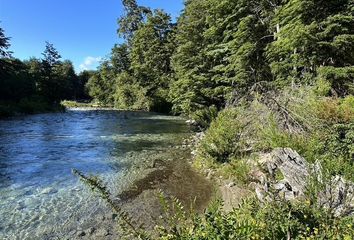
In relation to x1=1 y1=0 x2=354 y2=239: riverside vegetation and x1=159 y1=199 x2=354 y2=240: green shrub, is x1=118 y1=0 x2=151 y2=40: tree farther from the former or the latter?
x1=159 y1=199 x2=354 y2=240: green shrub

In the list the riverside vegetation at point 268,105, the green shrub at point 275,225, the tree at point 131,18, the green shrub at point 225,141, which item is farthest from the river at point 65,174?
the tree at point 131,18

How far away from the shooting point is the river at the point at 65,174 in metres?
7.12

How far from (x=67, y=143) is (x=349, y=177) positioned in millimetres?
13961

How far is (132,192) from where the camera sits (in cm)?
921

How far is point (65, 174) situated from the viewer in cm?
1092

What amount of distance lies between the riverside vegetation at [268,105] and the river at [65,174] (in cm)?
92

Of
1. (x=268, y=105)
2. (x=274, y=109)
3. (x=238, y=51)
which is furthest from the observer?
(x=238, y=51)

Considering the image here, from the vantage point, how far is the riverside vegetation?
413 centimetres

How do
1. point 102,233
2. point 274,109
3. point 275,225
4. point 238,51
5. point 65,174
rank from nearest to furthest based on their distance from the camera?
point 275,225 → point 102,233 → point 274,109 → point 65,174 → point 238,51

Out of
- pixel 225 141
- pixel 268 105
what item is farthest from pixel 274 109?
pixel 225 141

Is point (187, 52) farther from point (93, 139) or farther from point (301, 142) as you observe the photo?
point (301, 142)

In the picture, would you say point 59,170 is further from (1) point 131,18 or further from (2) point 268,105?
(1) point 131,18

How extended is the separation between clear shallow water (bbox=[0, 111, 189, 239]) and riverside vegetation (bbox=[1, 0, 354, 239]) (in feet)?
3.37

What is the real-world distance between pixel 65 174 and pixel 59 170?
2.15ft
